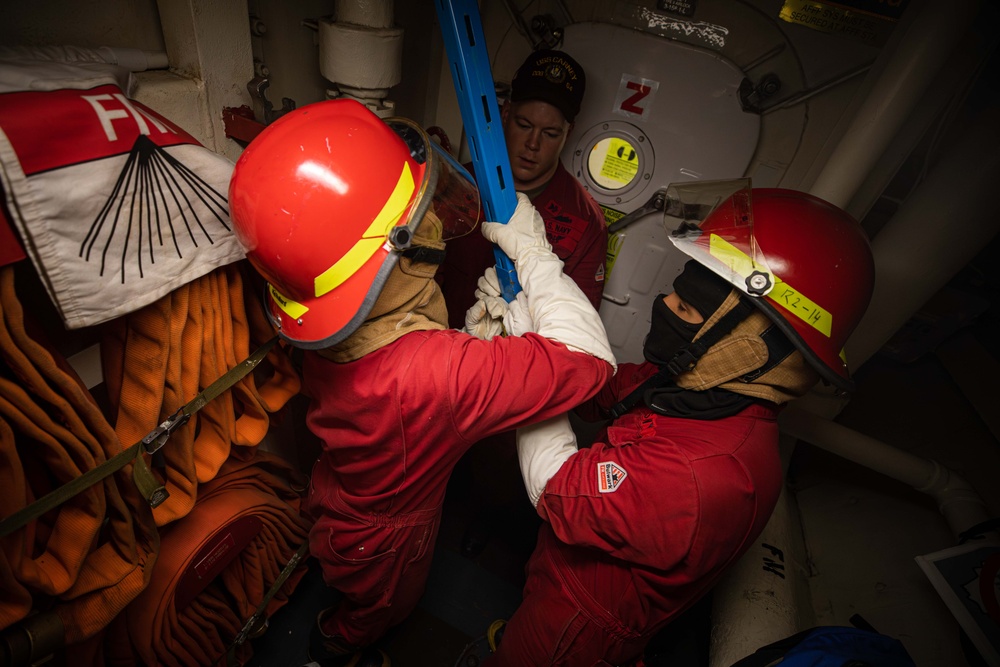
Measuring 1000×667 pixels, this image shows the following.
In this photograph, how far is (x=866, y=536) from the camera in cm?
235

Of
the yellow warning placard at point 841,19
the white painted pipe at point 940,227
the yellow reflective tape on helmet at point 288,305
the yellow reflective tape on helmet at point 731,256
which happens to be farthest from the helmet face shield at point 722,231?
the yellow reflective tape on helmet at point 288,305

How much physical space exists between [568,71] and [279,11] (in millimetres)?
1215

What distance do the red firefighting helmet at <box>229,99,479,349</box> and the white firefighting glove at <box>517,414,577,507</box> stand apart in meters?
0.73

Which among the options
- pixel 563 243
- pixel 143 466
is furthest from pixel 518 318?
pixel 143 466

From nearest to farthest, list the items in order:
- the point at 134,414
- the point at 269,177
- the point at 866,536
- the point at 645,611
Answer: the point at 269,177, the point at 134,414, the point at 645,611, the point at 866,536

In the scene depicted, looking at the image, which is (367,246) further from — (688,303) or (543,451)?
(688,303)

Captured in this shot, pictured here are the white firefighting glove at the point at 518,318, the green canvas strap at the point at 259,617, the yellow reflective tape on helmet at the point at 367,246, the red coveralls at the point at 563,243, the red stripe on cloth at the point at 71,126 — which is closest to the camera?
the red stripe on cloth at the point at 71,126

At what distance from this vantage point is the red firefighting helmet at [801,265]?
1.27m

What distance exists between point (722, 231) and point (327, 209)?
4.06ft

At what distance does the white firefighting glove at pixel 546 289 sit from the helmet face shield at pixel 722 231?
0.39 m

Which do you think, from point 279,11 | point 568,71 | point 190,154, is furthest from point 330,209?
point 568,71

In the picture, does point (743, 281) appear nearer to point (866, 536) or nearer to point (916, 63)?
point (916, 63)

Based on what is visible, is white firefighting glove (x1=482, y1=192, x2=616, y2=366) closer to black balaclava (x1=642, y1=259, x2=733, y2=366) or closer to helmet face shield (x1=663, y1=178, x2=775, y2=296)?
black balaclava (x1=642, y1=259, x2=733, y2=366)

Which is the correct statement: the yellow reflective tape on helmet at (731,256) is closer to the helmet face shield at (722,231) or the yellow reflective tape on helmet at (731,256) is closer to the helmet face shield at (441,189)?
the helmet face shield at (722,231)
